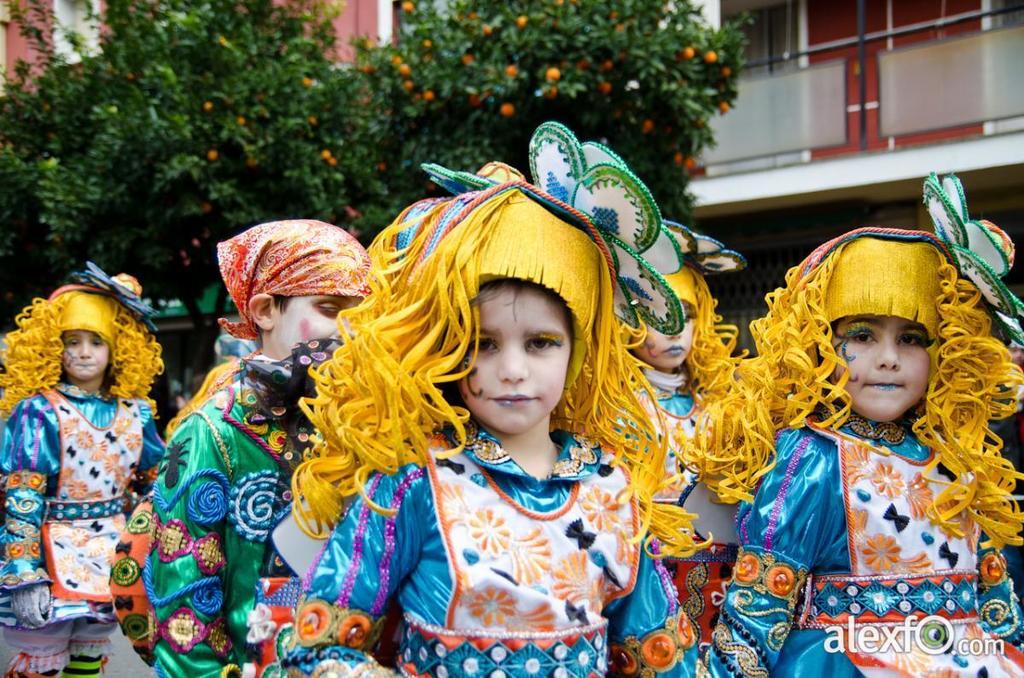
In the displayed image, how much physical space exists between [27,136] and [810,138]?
26.0ft

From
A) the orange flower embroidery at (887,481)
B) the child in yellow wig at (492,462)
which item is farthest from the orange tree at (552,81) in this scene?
the child in yellow wig at (492,462)

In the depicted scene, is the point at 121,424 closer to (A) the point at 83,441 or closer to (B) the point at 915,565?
(A) the point at 83,441

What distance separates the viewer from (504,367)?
1.99 metres

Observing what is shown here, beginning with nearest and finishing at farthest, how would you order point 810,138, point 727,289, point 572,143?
point 572,143
point 810,138
point 727,289

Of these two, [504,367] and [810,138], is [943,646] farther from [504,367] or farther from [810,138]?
[810,138]

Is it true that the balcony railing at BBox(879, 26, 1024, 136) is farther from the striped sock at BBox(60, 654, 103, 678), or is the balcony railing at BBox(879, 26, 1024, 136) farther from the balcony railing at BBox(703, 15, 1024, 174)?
the striped sock at BBox(60, 654, 103, 678)

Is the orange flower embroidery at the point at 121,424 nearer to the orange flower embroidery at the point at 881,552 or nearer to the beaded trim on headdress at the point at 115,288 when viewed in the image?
the beaded trim on headdress at the point at 115,288

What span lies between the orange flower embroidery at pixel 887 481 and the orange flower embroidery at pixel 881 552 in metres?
0.12

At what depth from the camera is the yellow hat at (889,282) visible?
2.69m

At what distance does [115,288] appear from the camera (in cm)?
552

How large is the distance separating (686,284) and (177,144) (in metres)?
5.45

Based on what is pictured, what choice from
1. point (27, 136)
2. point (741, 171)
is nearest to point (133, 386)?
point (27, 136)

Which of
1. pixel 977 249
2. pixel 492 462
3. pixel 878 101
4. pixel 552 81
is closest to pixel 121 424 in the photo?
pixel 552 81

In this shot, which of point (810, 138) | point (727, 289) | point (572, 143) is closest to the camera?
point (572, 143)
